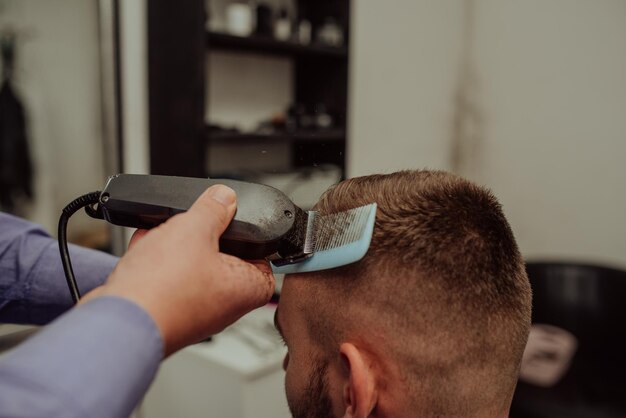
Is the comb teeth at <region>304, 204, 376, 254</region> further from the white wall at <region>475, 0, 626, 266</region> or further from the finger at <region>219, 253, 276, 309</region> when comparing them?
the white wall at <region>475, 0, 626, 266</region>

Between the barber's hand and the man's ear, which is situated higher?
the barber's hand

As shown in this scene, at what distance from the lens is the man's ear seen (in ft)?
2.60

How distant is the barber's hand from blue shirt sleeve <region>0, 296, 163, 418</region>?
2cm

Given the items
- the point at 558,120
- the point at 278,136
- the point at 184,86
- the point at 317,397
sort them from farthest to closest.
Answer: the point at 558,120
the point at 278,136
the point at 184,86
the point at 317,397

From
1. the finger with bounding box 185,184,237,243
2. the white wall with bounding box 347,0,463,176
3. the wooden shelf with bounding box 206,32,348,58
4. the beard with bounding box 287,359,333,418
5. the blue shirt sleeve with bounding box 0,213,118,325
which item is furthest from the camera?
the white wall with bounding box 347,0,463,176

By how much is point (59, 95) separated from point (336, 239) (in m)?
1.35

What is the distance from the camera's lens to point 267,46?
A: 7.40 ft

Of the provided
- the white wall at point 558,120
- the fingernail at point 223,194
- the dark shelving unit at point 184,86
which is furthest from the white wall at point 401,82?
the fingernail at point 223,194

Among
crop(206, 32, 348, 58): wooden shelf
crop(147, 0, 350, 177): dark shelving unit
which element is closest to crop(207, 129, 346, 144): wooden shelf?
crop(147, 0, 350, 177): dark shelving unit

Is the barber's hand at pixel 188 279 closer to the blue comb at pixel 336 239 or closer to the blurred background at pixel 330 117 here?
the blue comb at pixel 336 239

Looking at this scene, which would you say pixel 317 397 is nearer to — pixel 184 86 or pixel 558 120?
pixel 184 86

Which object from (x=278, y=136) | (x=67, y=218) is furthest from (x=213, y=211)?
(x=278, y=136)

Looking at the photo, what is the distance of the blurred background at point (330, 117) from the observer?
176 cm

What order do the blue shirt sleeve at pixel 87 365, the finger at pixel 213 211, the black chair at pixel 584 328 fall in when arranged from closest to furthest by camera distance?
the blue shirt sleeve at pixel 87 365
the finger at pixel 213 211
the black chair at pixel 584 328
